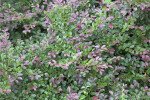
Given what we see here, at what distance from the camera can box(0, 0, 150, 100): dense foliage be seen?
1919mm

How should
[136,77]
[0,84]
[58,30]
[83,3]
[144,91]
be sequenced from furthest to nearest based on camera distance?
[83,3]
[58,30]
[136,77]
[144,91]
[0,84]

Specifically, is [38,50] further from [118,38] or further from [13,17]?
[118,38]

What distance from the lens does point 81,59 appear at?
1.94m

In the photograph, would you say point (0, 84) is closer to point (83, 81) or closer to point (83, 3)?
point (83, 81)

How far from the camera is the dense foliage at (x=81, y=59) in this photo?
1.92 metres

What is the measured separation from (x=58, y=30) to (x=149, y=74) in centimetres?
116

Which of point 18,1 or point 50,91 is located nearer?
point 50,91

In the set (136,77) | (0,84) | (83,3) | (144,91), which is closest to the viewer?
(0,84)

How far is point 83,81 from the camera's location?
2.05 m

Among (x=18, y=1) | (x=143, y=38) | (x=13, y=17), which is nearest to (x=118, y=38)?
(x=143, y=38)

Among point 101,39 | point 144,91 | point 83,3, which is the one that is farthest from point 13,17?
point 144,91

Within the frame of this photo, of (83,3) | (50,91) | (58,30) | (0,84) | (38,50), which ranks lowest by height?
(50,91)

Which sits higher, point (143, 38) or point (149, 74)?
point (143, 38)

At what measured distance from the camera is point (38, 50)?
2.12 meters
